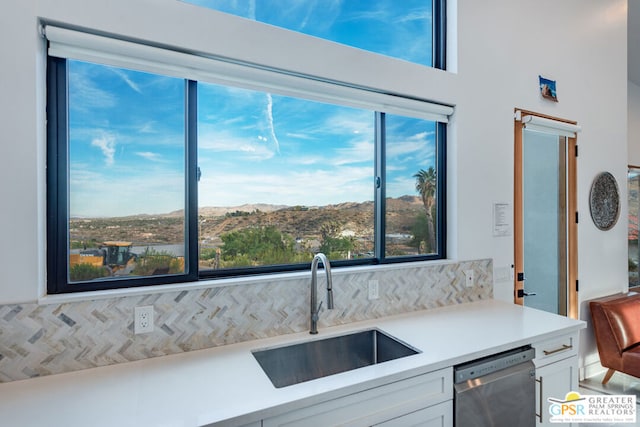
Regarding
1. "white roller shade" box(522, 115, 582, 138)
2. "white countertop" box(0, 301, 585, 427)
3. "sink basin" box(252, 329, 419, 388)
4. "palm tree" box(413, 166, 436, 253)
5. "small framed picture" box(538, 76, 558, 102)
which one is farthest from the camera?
"small framed picture" box(538, 76, 558, 102)

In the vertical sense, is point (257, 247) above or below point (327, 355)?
above

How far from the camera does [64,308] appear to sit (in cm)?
132

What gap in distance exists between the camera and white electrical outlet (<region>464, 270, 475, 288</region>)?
2.34 metres

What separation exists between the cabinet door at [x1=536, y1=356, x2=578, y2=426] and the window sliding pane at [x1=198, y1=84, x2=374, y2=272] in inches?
43.9

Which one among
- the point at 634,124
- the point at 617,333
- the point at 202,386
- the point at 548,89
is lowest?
the point at 617,333

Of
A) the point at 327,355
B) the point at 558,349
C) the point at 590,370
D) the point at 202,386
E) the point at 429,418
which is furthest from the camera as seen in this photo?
the point at 590,370

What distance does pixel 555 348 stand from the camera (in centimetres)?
182

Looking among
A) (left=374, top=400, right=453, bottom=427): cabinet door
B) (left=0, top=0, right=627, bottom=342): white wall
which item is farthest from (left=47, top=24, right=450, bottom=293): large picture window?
(left=374, top=400, right=453, bottom=427): cabinet door

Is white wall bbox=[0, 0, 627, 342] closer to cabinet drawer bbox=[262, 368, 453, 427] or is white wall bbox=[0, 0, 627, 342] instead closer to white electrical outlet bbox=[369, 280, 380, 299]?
Result: white electrical outlet bbox=[369, 280, 380, 299]

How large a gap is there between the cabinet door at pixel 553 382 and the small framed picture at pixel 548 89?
1995 millimetres

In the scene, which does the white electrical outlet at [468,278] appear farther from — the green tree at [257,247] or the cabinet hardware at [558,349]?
the green tree at [257,247]

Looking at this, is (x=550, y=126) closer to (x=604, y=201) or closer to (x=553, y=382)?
(x=604, y=201)

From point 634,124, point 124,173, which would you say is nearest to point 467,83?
point 124,173

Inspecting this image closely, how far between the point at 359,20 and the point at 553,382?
2.37 meters
